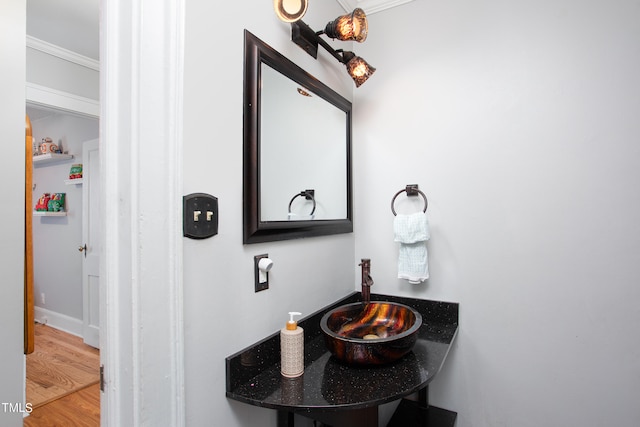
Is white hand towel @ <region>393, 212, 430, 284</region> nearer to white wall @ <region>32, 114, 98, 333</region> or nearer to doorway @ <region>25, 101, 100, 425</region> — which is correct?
doorway @ <region>25, 101, 100, 425</region>

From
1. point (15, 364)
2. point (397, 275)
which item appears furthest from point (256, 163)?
point (15, 364)

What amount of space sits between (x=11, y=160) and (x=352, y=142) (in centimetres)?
160

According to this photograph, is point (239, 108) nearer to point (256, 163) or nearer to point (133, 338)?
point (256, 163)

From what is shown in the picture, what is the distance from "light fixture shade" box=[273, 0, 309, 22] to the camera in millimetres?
1051

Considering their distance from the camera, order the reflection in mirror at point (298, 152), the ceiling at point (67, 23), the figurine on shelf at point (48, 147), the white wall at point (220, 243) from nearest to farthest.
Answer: the white wall at point (220, 243) < the reflection in mirror at point (298, 152) < the ceiling at point (67, 23) < the figurine on shelf at point (48, 147)

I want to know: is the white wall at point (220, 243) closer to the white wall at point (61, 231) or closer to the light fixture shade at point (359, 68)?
the light fixture shade at point (359, 68)

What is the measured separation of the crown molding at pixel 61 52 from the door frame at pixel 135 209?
7.58ft

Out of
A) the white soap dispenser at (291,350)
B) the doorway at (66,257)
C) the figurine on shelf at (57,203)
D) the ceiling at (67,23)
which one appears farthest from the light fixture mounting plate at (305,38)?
the figurine on shelf at (57,203)

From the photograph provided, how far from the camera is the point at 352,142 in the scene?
1698 millimetres

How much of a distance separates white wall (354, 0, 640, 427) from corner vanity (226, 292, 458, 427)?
0.38 m

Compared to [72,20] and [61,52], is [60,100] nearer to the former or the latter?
[61,52]

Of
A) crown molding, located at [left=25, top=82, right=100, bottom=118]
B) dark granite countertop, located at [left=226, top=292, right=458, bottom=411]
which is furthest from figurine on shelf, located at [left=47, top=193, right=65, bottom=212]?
dark granite countertop, located at [left=226, top=292, right=458, bottom=411]

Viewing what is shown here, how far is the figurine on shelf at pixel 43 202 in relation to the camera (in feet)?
11.3

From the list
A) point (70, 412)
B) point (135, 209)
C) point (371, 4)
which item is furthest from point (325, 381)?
point (70, 412)
